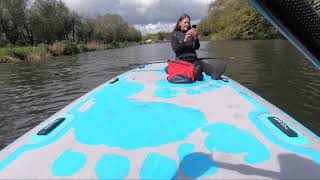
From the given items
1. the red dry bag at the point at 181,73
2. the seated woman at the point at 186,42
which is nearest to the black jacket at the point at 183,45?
the seated woman at the point at 186,42

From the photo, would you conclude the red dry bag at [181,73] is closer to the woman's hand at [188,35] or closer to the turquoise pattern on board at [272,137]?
the woman's hand at [188,35]

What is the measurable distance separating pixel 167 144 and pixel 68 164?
26.6 inches

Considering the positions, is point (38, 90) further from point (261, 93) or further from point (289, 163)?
point (289, 163)

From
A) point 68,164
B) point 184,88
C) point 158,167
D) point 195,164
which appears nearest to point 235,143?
point 195,164

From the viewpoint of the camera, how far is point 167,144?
2254 millimetres

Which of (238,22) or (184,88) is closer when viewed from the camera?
(184,88)

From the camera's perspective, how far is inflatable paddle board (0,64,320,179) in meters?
1.89

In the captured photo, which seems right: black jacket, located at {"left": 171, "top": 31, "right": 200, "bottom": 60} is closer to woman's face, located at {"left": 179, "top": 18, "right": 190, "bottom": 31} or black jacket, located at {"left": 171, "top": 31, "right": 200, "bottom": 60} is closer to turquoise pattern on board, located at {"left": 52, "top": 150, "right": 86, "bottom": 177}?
woman's face, located at {"left": 179, "top": 18, "right": 190, "bottom": 31}

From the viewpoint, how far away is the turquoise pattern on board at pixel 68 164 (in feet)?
6.25

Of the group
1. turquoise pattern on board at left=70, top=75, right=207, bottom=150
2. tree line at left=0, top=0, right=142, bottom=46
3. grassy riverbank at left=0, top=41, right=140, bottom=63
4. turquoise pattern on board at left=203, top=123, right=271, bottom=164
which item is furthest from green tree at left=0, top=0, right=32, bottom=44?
turquoise pattern on board at left=203, top=123, right=271, bottom=164

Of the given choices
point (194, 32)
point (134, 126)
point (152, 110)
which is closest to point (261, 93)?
point (194, 32)

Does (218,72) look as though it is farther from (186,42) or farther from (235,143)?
(235,143)

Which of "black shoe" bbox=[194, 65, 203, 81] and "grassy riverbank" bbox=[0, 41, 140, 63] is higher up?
"black shoe" bbox=[194, 65, 203, 81]

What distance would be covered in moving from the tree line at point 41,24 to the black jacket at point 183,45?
2976 cm
